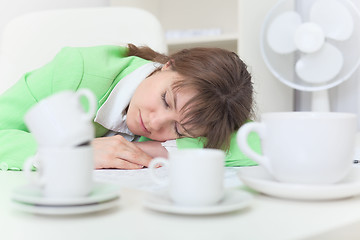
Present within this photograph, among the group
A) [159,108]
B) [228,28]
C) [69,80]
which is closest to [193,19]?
[228,28]

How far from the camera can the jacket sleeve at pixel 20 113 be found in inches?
40.3

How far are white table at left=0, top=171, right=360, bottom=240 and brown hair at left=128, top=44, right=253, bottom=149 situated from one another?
524mm

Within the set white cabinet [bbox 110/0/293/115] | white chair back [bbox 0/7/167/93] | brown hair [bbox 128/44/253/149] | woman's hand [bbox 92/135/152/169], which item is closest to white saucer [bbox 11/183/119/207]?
woman's hand [bbox 92/135/152/169]

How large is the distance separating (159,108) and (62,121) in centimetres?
65

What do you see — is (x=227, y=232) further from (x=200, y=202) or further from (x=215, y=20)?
(x=215, y=20)

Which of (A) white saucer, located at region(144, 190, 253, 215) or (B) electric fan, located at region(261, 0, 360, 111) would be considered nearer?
(A) white saucer, located at region(144, 190, 253, 215)

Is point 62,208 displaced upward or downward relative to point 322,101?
upward

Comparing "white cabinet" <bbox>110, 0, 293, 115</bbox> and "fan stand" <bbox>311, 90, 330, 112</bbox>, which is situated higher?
"white cabinet" <bbox>110, 0, 293, 115</bbox>

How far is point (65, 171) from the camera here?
0.54m

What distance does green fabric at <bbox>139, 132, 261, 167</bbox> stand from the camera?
1.02 meters

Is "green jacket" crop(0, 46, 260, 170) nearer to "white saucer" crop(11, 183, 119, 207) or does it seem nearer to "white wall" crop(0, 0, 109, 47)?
"white saucer" crop(11, 183, 119, 207)

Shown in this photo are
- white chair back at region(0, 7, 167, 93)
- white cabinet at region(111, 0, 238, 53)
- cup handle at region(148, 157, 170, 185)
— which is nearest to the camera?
cup handle at region(148, 157, 170, 185)

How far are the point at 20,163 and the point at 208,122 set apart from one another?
1.36ft

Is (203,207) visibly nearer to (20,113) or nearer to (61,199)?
(61,199)
